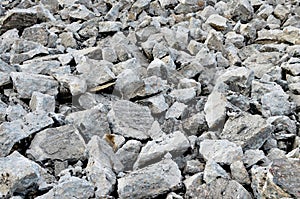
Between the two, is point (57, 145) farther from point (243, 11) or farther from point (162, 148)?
point (243, 11)

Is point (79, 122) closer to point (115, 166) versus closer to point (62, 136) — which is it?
point (62, 136)

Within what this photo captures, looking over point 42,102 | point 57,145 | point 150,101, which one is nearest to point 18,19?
point 42,102

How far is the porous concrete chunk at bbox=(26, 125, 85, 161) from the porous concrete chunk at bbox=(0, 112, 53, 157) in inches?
2.0

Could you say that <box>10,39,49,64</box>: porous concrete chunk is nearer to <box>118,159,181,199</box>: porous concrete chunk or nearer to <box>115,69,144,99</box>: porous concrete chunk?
<box>115,69,144,99</box>: porous concrete chunk

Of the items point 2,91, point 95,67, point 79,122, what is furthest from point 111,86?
point 2,91

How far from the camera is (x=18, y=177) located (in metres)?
1.99

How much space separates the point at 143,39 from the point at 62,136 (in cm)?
151

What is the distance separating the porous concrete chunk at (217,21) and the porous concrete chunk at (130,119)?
1437 mm

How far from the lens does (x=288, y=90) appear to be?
9.48 feet

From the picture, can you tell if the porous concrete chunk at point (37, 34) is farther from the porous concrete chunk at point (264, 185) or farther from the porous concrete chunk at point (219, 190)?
the porous concrete chunk at point (264, 185)

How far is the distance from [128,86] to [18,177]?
1.04 metres

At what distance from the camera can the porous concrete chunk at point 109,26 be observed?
3.72 meters

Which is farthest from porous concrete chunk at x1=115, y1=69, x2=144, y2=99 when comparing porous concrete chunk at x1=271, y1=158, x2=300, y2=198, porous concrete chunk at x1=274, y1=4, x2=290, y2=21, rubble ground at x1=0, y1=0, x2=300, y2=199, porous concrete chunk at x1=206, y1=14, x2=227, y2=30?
porous concrete chunk at x1=274, y1=4, x2=290, y2=21

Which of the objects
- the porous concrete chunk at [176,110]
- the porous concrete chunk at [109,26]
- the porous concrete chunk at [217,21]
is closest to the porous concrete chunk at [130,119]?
the porous concrete chunk at [176,110]
